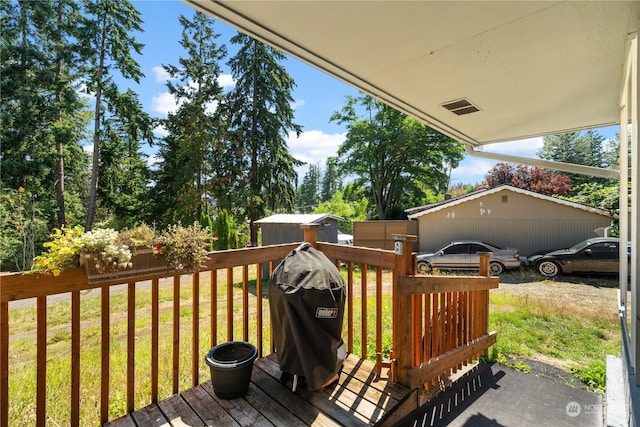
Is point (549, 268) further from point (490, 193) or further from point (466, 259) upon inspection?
point (490, 193)

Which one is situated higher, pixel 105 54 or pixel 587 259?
pixel 105 54

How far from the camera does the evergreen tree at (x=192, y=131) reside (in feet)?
52.1

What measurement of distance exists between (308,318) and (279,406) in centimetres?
61

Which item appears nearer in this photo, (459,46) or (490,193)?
(459,46)

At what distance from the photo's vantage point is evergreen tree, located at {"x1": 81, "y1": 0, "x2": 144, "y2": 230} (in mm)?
14570

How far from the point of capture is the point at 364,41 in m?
1.70

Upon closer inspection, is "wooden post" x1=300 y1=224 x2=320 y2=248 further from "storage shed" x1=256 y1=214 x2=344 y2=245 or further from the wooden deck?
"storage shed" x1=256 y1=214 x2=344 y2=245

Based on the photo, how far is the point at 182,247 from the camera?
198 cm

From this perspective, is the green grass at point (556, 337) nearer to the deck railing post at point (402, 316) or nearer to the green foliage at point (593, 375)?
the green foliage at point (593, 375)

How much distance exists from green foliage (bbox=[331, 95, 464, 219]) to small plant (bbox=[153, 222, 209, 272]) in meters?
15.6

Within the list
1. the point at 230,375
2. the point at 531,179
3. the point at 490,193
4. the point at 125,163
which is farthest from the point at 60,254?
the point at 531,179

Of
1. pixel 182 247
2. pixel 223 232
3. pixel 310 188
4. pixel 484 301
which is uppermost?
pixel 310 188

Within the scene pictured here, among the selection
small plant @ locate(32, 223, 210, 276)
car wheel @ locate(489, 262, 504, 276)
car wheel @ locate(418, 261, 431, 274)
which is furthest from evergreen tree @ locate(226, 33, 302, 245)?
small plant @ locate(32, 223, 210, 276)

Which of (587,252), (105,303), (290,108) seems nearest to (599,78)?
(105,303)
